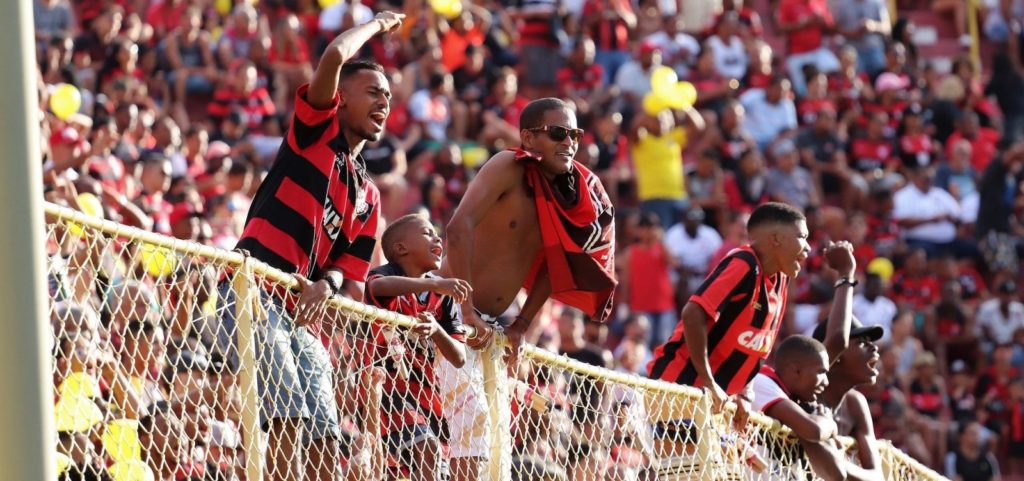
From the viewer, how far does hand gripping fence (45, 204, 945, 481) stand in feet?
16.6

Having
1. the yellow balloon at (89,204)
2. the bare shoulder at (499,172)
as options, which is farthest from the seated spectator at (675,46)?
the bare shoulder at (499,172)

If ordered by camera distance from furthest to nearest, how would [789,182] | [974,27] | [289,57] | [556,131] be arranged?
[974,27] → [789,182] → [289,57] → [556,131]

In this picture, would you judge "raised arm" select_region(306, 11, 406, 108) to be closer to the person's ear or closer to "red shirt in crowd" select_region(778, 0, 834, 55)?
the person's ear

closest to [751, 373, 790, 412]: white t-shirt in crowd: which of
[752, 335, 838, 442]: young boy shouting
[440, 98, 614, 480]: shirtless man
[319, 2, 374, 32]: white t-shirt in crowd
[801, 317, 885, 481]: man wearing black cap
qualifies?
[752, 335, 838, 442]: young boy shouting

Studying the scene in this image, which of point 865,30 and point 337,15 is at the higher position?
→ point 865,30

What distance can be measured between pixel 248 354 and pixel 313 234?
67 centimetres

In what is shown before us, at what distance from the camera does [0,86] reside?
3.60m

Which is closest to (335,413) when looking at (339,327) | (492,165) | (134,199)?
(339,327)

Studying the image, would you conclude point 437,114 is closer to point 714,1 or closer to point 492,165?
point 714,1

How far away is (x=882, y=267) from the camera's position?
16.0m

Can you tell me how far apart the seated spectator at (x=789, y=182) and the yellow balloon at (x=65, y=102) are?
7.14 meters

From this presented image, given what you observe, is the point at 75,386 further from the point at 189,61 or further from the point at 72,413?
the point at 189,61

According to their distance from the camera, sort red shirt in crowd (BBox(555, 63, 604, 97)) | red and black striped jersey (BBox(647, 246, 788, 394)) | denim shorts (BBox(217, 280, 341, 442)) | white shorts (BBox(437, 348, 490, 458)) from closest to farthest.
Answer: denim shorts (BBox(217, 280, 341, 442)), white shorts (BBox(437, 348, 490, 458)), red and black striped jersey (BBox(647, 246, 788, 394)), red shirt in crowd (BBox(555, 63, 604, 97))

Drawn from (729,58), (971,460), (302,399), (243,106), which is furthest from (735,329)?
(729,58)
